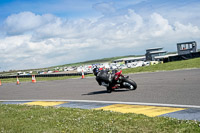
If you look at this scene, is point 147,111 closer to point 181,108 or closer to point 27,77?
point 181,108

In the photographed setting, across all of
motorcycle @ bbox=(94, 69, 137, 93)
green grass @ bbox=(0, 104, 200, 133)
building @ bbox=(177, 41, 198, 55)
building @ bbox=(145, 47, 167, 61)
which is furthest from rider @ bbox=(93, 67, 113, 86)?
building @ bbox=(145, 47, 167, 61)

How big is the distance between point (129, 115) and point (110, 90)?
562cm

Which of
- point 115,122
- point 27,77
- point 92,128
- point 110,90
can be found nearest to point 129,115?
point 115,122

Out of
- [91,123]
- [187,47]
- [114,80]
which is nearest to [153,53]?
[187,47]

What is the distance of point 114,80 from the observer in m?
12.2

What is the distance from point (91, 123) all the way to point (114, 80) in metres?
6.17

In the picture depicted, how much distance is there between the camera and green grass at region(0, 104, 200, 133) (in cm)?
528

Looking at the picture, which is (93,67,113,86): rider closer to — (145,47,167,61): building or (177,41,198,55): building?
(177,41,198,55): building

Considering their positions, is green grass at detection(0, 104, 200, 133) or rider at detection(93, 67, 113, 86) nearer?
green grass at detection(0, 104, 200, 133)

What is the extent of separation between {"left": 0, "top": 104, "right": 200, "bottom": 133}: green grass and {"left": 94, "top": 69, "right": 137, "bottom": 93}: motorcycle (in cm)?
444

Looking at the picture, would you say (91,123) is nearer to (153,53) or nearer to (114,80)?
(114,80)

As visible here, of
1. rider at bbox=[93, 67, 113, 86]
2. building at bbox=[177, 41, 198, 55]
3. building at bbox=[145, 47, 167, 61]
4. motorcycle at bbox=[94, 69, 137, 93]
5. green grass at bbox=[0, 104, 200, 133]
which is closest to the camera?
green grass at bbox=[0, 104, 200, 133]

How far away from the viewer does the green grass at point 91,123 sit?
528 cm

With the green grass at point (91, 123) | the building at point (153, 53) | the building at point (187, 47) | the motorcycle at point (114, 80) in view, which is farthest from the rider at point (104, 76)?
the building at point (153, 53)
